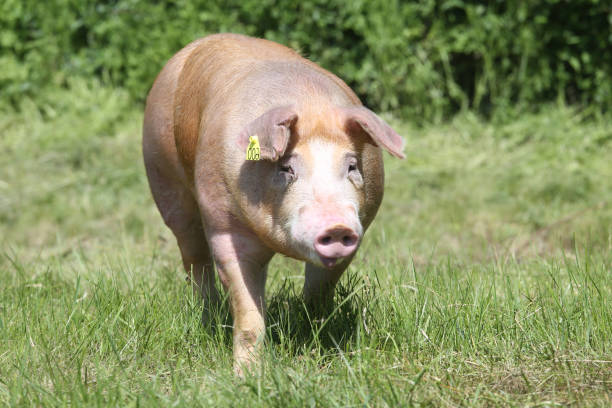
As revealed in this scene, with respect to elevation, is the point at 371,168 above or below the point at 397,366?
above

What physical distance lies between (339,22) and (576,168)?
263 centimetres

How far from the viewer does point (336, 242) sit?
275 centimetres

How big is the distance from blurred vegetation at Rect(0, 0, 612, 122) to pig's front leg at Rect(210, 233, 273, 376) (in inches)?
198

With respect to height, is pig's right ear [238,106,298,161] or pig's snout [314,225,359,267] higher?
pig's right ear [238,106,298,161]

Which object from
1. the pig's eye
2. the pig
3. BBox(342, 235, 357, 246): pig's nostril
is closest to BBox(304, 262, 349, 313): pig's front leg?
the pig

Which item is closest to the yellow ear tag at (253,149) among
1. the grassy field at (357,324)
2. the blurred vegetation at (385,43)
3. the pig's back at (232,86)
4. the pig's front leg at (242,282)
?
the pig's back at (232,86)

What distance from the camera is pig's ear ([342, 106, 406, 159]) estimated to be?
301 centimetres

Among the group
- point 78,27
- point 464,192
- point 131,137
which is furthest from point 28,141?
point 464,192

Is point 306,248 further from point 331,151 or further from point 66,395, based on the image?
point 66,395

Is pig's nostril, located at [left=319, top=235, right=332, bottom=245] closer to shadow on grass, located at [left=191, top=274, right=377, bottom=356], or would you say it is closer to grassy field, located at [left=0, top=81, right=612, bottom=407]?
grassy field, located at [left=0, top=81, right=612, bottom=407]

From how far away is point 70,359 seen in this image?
10.3 ft

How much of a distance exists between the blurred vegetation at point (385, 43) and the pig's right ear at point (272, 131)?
5185mm

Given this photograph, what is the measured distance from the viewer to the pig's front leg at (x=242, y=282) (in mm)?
3281

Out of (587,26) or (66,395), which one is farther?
(587,26)
